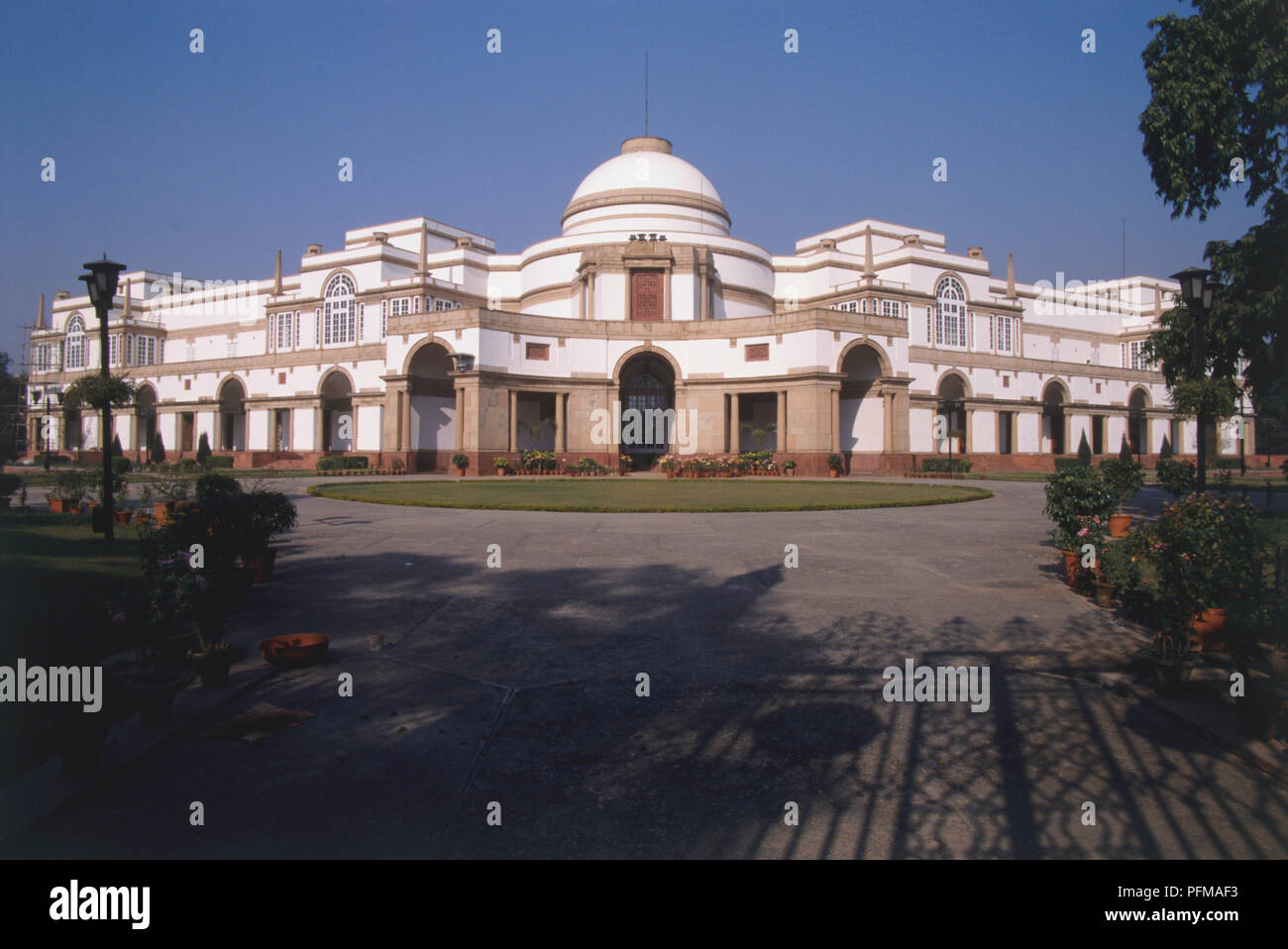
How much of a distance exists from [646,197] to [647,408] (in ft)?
54.1

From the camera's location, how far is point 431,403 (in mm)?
46500

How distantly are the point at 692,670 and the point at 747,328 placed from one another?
40.2m

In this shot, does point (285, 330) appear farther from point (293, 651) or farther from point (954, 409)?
point (293, 651)

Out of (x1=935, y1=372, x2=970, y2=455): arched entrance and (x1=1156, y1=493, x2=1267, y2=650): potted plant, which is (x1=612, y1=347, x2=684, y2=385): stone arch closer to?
(x1=935, y1=372, x2=970, y2=455): arched entrance

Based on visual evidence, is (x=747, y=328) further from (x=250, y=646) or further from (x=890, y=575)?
(x=250, y=646)

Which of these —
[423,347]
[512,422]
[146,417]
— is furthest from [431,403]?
[146,417]

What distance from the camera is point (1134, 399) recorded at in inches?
2571

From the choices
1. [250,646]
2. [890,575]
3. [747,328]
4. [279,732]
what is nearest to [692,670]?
[279,732]

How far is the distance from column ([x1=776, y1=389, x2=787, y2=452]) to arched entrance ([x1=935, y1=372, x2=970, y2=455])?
50.6 ft

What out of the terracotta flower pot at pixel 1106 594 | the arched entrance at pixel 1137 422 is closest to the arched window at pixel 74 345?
the terracotta flower pot at pixel 1106 594

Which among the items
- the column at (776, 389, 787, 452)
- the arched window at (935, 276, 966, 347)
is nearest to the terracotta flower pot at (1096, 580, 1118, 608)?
the column at (776, 389, 787, 452)

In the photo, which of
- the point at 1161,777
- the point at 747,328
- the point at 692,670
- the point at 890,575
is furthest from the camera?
the point at 747,328

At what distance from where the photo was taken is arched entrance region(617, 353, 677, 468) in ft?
153
